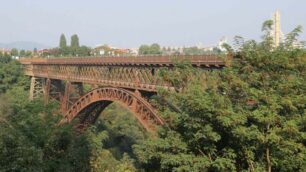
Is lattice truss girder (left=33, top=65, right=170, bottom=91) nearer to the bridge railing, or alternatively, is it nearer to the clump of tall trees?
the bridge railing

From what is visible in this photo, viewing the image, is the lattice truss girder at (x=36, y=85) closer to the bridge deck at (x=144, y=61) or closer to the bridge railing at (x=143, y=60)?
the bridge deck at (x=144, y=61)

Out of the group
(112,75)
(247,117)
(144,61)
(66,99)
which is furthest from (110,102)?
(247,117)

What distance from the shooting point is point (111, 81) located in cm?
3634

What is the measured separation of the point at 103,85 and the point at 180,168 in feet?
78.4

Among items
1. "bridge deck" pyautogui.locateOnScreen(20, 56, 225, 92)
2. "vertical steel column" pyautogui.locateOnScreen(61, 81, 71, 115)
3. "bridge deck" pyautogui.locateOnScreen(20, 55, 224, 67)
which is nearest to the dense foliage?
"bridge deck" pyautogui.locateOnScreen(20, 55, 224, 67)

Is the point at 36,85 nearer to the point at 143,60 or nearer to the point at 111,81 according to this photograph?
the point at 111,81

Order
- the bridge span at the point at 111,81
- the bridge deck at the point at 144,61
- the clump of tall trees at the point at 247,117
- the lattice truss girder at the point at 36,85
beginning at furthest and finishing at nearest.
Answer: the lattice truss girder at the point at 36,85 < the bridge span at the point at 111,81 < the bridge deck at the point at 144,61 < the clump of tall trees at the point at 247,117

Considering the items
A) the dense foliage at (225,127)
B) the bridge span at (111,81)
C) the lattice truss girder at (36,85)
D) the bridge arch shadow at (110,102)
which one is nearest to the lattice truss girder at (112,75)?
the bridge span at (111,81)

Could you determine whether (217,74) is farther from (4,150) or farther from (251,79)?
(4,150)

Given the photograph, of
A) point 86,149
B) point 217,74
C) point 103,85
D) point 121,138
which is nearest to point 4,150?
point 86,149

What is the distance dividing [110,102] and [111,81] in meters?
2.71

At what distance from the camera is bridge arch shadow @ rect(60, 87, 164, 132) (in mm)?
28844

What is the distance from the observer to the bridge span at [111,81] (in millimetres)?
28281

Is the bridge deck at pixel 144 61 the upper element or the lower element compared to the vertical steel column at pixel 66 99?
upper
